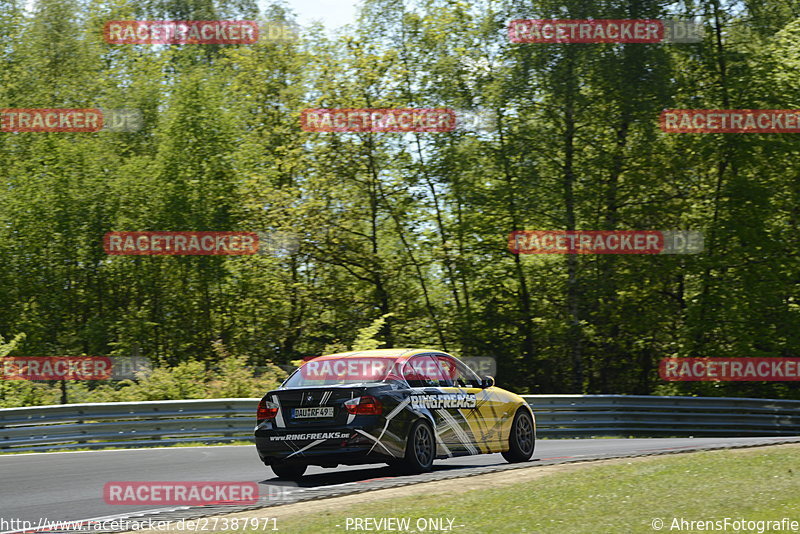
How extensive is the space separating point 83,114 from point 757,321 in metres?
28.6

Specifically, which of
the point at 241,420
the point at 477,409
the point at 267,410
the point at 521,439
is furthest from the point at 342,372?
the point at 241,420

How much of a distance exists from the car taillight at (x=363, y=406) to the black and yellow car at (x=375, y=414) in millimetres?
11

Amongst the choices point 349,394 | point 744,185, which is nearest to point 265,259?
point 744,185

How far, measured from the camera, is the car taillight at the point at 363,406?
1131 cm

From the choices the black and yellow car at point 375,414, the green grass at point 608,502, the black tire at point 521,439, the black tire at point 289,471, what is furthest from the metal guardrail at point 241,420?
the green grass at point 608,502

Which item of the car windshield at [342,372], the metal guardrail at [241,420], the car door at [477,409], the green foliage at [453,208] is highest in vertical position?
the green foliage at [453,208]

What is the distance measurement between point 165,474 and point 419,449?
3.40 metres

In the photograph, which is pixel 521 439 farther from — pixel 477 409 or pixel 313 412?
pixel 313 412

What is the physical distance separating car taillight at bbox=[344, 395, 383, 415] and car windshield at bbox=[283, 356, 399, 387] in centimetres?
37

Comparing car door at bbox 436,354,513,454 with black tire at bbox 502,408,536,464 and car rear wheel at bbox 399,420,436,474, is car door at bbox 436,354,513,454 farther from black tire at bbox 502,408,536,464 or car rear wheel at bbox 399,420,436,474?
car rear wheel at bbox 399,420,436,474

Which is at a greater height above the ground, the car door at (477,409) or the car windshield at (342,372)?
the car windshield at (342,372)

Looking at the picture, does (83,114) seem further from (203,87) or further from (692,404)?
(692,404)

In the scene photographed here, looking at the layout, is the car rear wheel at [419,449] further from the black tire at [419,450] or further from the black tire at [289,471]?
the black tire at [289,471]

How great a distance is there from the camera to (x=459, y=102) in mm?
35250
